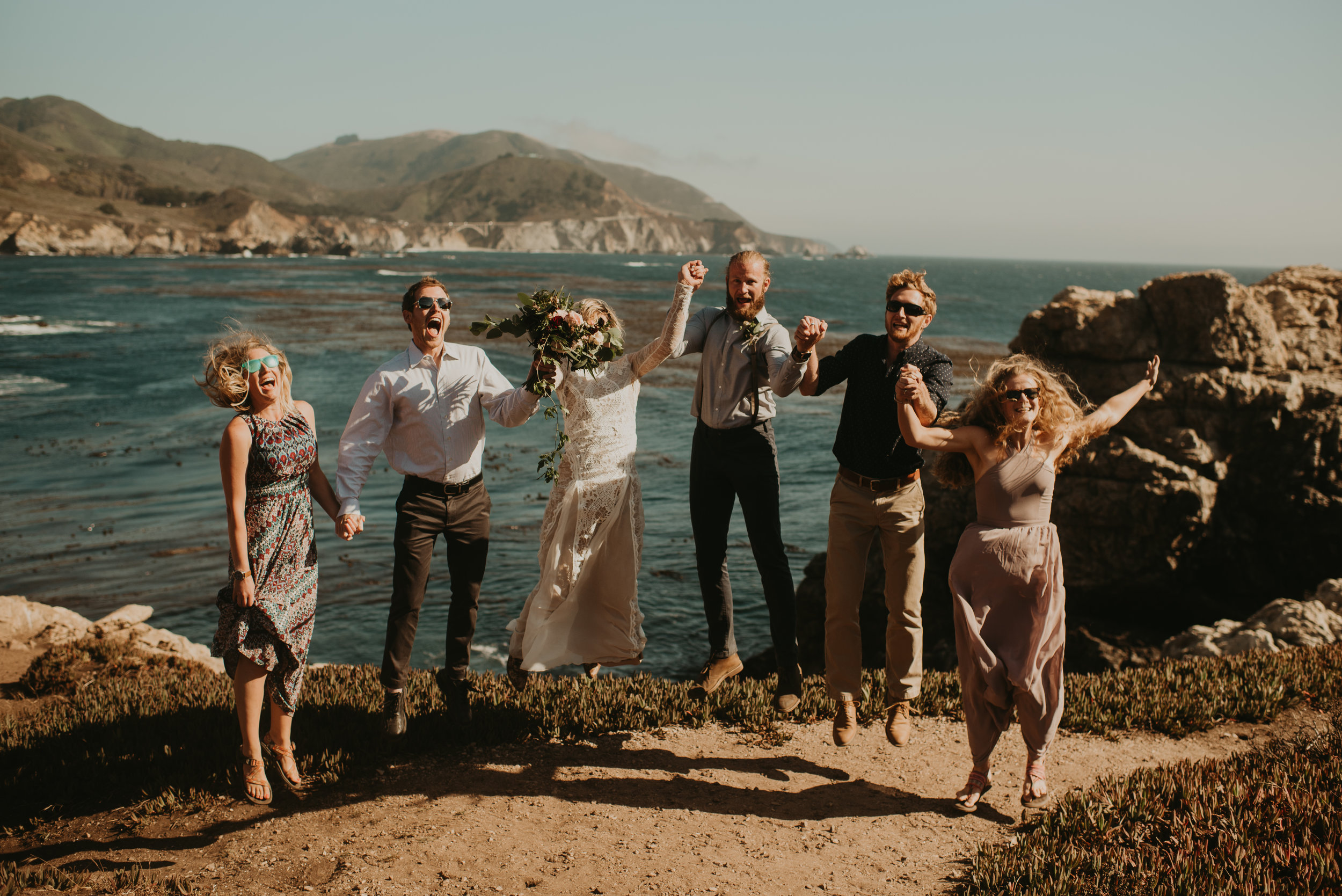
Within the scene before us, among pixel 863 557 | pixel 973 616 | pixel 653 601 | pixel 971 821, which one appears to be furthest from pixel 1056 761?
pixel 653 601

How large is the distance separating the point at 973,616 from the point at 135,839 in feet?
Answer: 16.3

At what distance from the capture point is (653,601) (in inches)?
537

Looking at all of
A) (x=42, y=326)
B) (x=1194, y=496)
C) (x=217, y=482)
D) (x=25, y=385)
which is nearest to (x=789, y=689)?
(x=1194, y=496)

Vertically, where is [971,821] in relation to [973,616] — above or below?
below

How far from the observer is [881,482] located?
5461 millimetres

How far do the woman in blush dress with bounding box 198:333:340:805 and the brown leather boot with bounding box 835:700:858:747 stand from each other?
3.31 m

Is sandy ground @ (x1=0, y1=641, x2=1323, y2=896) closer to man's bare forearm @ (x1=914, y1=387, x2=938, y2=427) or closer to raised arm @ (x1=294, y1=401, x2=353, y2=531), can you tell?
raised arm @ (x1=294, y1=401, x2=353, y2=531)

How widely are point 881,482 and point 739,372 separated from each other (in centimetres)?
118

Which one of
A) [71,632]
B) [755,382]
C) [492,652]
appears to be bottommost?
[492,652]

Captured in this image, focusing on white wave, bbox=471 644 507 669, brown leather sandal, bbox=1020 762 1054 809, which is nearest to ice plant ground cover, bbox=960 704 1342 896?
brown leather sandal, bbox=1020 762 1054 809

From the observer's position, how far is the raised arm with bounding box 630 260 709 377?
219 inches

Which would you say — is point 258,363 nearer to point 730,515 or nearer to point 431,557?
point 431,557

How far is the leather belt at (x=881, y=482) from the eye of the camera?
215 inches

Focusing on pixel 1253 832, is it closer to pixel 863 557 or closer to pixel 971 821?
pixel 971 821
